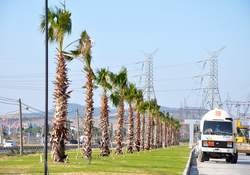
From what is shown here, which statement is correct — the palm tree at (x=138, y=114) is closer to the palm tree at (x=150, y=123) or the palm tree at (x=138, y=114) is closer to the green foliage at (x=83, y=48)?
the palm tree at (x=150, y=123)

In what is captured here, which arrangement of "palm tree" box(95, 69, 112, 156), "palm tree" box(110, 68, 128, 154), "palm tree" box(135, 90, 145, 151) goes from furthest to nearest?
"palm tree" box(135, 90, 145, 151) → "palm tree" box(110, 68, 128, 154) → "palm tree" box(95, 69, 112, 156)

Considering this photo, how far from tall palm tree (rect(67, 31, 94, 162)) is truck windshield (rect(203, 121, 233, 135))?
873 centimetres

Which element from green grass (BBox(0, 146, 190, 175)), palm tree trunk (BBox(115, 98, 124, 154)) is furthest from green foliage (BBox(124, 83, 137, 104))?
green grass (BBox(0, 146, 190, 175))

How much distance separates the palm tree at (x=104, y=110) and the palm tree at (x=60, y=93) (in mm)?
14694

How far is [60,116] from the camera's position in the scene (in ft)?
103

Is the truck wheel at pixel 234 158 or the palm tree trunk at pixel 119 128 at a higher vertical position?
the palm tree trunk at pixel 119 128

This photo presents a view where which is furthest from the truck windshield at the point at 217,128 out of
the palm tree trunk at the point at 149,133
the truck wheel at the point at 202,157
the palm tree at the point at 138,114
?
the palm tree trunk at the point at 149,133

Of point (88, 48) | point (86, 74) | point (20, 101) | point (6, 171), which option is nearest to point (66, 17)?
point (88, 48)

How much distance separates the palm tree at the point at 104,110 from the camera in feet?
153

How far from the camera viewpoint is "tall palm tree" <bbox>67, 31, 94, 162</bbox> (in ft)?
117

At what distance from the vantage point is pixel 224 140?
43.4 m

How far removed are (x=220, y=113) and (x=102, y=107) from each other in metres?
9.32

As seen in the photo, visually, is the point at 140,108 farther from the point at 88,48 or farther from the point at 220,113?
the point at 88,48

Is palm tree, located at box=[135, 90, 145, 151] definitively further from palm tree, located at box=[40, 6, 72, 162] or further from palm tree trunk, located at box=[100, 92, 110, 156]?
palm tree, located at box=[40, 6, 72, 162]
